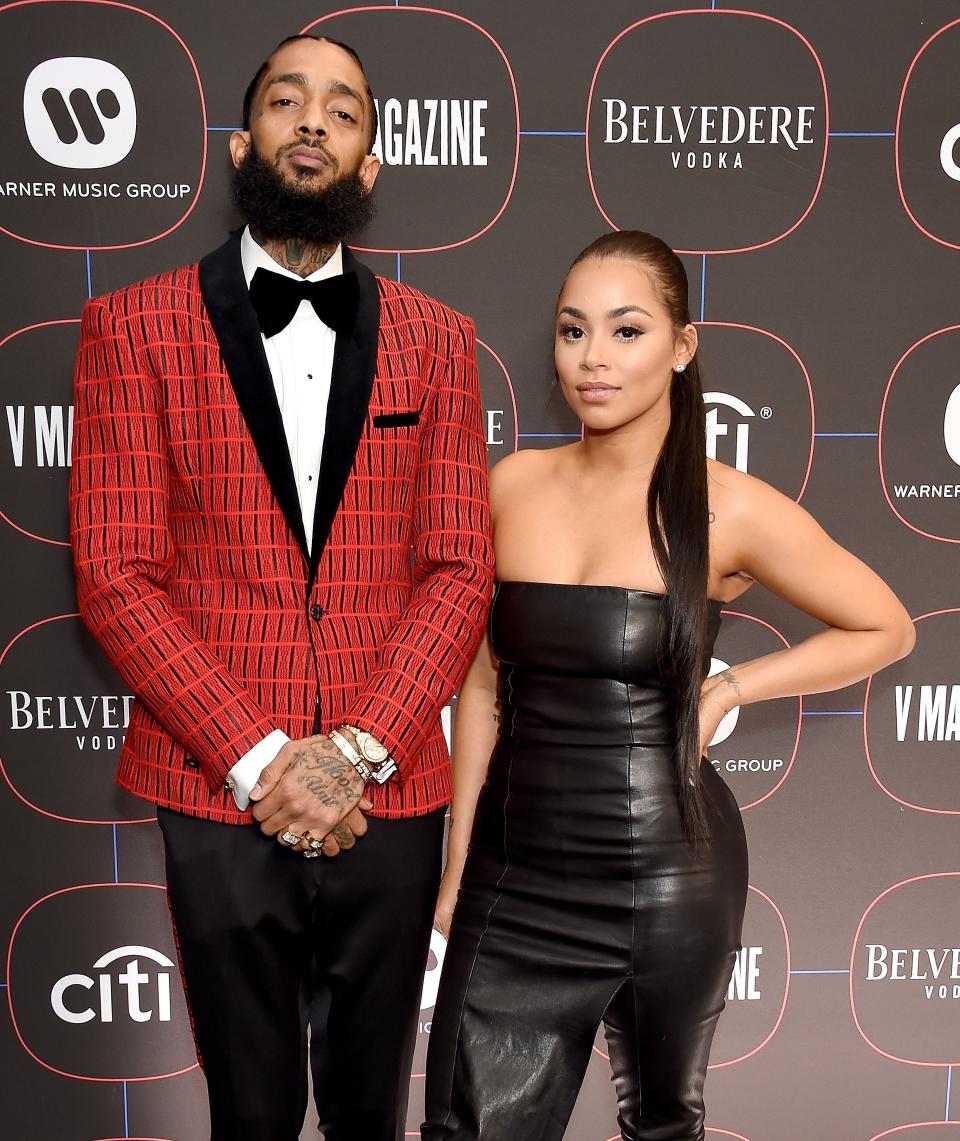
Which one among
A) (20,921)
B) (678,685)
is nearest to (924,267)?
(678,685)

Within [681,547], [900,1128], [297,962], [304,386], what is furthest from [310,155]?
[900,1128]

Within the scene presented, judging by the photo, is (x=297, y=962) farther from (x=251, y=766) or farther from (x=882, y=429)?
(x=882, y=429)

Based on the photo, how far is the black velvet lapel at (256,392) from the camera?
148 cm

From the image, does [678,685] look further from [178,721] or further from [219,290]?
[219,290]

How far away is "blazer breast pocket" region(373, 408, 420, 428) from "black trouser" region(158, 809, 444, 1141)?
0.61m

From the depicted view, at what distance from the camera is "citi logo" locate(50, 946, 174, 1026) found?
2.32 metres

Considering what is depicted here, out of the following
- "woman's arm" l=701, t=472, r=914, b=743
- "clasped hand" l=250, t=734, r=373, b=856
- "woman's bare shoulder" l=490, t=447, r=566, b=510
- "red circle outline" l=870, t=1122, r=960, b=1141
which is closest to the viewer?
"clasped hand" l=250, t=734, r=373, b=856

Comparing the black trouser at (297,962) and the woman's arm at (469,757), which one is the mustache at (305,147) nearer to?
the woman's arm at (469,757)

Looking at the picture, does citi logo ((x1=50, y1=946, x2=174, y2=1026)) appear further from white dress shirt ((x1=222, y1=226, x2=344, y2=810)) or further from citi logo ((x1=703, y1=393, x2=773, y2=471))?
citi logo ((x1=703, y1=393, x2=773, y2=471))

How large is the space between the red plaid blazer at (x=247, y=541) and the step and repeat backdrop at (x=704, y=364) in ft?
2.06

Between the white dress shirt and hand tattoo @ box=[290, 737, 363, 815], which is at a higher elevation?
the white dress shirt

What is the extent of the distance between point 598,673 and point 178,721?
64 cm

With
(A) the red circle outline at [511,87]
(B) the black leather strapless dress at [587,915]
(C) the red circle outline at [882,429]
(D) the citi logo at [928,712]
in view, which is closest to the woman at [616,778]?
(B) the black leather strapless dress at [587,915]

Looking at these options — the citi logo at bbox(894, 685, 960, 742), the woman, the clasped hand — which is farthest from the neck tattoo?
the citi logo at bbox(894, 685, 960, 742)
